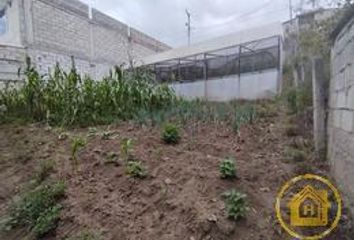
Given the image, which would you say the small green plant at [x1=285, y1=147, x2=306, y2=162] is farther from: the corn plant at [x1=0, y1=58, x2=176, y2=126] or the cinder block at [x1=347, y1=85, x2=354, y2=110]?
the corn plant at [x1=0, y1=58, x2=176, y2=126]

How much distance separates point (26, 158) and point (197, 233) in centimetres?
231

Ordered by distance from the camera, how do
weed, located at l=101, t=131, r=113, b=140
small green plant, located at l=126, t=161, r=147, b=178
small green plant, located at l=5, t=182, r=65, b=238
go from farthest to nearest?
weed, located at l=101, t=131, r=113, b=140, small green plant, located at l=126, t=161, r=147, b=178, small green plant, located at l=5, t=182, r=65, b=238

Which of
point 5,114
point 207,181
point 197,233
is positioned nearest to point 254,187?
point 207,181

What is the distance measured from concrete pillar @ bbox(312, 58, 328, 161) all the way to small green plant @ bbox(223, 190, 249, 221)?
5.18ft

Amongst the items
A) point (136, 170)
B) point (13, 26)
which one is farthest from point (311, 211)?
point (13, 26)

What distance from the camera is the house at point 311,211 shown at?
2.10 m

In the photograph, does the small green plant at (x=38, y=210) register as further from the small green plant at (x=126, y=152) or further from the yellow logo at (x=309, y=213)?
the yellow logo at (x=309, y=213)

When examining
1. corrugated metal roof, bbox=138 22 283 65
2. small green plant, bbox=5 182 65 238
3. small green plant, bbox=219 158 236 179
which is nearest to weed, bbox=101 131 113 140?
small green plant, bbox=5 182 65 238

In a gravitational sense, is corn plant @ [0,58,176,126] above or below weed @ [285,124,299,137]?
above

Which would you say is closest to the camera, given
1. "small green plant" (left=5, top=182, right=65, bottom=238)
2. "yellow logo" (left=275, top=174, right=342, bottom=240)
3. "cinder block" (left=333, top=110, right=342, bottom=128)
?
"yellow logo" (left=275, top=174, right=342, bottom=240)

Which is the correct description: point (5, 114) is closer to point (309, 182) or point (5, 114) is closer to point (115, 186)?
point (115, 186)

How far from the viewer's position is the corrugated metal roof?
9547mm

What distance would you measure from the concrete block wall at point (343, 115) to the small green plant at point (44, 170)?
2.54 metres

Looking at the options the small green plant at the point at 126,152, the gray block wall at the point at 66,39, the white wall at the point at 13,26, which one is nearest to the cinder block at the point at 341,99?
the small green plant at the point at 126,152
